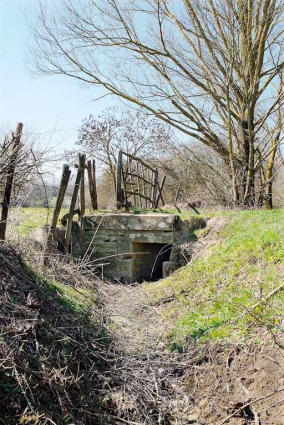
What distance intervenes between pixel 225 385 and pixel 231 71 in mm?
10284

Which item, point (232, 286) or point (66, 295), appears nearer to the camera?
point (66, 295)

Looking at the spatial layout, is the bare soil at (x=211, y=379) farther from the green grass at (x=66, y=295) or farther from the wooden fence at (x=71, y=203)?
the wooden fence at (x=71, y=203)

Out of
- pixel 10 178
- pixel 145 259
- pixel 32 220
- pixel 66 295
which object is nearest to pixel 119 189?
pixel 145 259

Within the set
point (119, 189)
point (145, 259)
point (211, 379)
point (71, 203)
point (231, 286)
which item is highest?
point (119, 189)

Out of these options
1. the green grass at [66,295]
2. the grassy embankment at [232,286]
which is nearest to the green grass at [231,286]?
the grassy embankment at [232,286]

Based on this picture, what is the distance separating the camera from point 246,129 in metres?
13.8

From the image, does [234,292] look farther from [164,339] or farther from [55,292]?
[55,292]

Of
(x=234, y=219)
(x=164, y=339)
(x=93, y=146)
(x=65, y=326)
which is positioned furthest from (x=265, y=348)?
(x=93, y=146)

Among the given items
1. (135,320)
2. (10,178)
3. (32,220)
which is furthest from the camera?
(32,220)

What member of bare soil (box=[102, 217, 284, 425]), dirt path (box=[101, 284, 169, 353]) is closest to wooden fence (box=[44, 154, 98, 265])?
dirt path (box=[101, 284, 169, 353])

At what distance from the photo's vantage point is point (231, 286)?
6.49 meters

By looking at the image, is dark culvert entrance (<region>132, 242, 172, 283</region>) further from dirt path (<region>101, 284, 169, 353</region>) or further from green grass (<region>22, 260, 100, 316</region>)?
green grass (<region>22, 260, 100, 316</region>)

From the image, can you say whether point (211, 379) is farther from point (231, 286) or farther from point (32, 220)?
point (32, 220)

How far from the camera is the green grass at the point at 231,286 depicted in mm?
5143
